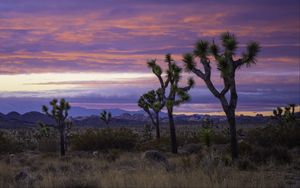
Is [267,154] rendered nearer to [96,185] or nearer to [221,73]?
[221,73]

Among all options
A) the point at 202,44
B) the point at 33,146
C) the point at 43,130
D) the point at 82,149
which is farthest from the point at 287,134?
the point at 43,130

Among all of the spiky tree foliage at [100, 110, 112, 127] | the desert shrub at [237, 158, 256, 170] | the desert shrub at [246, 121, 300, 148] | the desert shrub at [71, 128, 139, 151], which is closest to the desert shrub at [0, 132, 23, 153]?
the desert shrub at [71, 128, 139, 151]

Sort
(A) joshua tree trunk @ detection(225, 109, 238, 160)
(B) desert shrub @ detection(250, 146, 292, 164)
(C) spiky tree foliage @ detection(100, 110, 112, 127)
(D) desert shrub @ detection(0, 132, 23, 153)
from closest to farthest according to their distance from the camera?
(B) desert shrub @ detection(250, 146, 292, 164) → (A) joshua tree trunk @ detection(225, 109, 238, 160) → (D) desert shrub @ detection(0, 132, 23, 153) → (C) spiky tree foliage @ detection(100, 110, 112, 127)

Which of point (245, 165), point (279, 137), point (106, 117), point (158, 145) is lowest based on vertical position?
point (158, 145)

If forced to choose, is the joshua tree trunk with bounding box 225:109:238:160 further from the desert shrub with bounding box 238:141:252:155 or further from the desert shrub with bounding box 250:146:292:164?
the desert shrub with bounding box 238:141:252:155

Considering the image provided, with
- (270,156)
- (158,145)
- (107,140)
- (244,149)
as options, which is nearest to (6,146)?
(107,140)

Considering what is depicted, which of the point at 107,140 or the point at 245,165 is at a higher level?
the point at 245,165

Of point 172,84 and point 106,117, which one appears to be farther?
point 106,117

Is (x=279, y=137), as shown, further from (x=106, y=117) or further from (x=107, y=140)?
(x=106, y=117)

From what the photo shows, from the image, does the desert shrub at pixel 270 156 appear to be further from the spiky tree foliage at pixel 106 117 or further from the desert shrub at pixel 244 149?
the spiky tree foliage at pixel 106 117

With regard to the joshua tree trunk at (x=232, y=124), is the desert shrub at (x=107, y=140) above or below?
below

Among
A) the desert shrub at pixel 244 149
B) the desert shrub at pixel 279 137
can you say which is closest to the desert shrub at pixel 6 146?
the desert shrub at pixel 279 137

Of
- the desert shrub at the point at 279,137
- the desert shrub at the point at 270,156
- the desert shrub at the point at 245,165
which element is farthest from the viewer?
the desert shrub at the point at 279,137

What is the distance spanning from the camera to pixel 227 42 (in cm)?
2023
